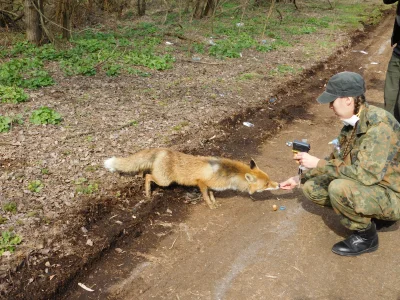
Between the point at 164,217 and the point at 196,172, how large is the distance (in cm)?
73

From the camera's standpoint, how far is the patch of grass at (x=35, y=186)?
4.88 metres

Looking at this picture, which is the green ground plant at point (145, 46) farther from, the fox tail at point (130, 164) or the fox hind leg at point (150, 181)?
the fox hind leg at point (150, 181)

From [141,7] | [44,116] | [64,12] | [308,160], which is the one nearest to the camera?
[308,160]

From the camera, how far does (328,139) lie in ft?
23.9

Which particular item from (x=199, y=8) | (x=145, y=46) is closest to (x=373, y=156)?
(x=145, y=46)

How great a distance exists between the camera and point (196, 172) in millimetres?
5109

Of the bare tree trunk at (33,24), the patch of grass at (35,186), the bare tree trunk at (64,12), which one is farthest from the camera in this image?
the bare tree trunk at (64,12)

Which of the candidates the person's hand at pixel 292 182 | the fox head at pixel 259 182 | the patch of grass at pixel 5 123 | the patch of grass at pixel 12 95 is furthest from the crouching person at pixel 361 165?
the patch of grass at pixel 12 95

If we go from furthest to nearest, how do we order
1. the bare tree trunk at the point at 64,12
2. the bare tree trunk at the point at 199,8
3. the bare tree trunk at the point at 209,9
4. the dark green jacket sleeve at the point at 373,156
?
the bare tree trunk at the point at 209,9
the bare tree trunk at the point at 199,8
the bare tree trunk at the point at 64,12
the dark green jacket sleeve at the point at 373,156

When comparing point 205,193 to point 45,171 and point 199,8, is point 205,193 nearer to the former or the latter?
point 45,171

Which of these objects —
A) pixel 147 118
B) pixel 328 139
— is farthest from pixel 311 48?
pixel 147 118

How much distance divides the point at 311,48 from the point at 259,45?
75.5 inches

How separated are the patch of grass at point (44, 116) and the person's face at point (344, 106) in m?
4.59

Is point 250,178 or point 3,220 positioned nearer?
point 3,220
